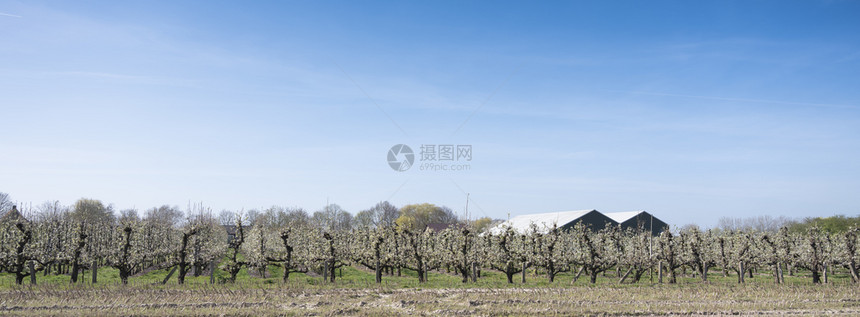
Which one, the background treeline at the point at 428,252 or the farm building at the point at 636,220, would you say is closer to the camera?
the background treeline at the point at 428,252

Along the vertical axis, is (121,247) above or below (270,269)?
above

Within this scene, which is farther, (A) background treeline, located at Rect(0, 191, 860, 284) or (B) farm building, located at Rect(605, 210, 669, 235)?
(B) farm building, located at Rect(605, 210, 669, 235)

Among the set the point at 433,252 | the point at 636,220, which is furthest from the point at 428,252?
the point at 636,220

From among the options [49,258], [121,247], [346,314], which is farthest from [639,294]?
[49,258]

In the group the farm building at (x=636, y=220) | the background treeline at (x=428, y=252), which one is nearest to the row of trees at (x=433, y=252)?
the background treeline at (x=428, y=252)

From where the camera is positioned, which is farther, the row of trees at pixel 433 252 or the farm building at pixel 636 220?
the farm building at pixel 636 220

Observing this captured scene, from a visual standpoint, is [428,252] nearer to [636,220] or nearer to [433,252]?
[433,252]

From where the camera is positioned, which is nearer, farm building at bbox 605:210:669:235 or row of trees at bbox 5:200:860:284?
row of trees at bbox 5:200:860:284

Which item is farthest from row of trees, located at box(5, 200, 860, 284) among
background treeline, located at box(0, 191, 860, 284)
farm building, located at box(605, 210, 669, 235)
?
farm building, located at box(605, 210, 669, 235)

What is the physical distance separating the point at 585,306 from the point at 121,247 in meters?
20.5

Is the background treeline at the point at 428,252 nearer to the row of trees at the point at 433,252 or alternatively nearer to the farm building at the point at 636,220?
the row of trees at the point at 433,252

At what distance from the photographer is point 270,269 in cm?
3306

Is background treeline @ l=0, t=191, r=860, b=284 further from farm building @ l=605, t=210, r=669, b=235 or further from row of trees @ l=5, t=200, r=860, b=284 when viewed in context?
farm building @ l=605, t=210, r=669, b=235

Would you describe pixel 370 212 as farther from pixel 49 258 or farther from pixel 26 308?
pixel 26 308
